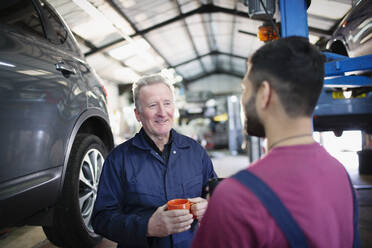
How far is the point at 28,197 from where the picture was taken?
4.19 feet

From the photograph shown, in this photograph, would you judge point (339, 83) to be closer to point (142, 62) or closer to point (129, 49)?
point (129, 49)

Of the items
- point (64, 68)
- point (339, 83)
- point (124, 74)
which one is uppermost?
point (124, 74)

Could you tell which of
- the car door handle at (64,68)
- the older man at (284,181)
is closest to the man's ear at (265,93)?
the older man at (284,181)

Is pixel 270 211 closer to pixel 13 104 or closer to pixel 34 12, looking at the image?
pixel 13 104

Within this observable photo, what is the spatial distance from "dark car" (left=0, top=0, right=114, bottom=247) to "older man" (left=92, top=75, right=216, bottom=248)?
1.13ft

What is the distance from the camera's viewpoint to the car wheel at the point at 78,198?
1740mm

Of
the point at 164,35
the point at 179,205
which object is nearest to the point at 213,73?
the point at 164,35

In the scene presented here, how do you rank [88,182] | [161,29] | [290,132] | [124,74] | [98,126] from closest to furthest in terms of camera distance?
[290,132] → [88,182] → [98,126] → [161,29] → [124,74]

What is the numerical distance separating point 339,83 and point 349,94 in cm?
99

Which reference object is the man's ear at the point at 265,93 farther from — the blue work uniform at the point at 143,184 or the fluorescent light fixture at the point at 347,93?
the fluorescent light fixture at the point at 347,93

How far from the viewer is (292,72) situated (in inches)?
27.0

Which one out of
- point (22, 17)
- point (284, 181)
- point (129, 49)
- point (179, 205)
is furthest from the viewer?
point (129, 49)

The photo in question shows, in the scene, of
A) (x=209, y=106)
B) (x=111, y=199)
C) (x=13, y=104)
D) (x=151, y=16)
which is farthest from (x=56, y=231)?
(x=209, y=106)

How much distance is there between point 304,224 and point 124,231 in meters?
0.84
